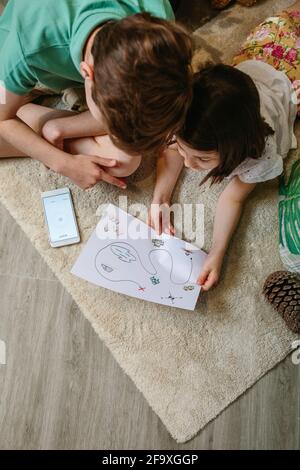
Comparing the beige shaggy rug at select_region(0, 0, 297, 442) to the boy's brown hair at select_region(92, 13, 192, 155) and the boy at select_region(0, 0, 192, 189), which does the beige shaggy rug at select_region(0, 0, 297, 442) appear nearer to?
the boy at select_region(0, 0, 192, 189)

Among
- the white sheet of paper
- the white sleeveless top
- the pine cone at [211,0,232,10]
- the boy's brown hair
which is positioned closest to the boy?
the boy's brown hair

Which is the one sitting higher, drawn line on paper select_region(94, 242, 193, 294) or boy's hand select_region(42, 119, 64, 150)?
boy's hand select_region(42, 119, 64, 150)

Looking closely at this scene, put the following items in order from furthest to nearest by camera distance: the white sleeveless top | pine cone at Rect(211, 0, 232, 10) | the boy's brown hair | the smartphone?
pine cone at Rect(211, 0, 232, 10) < the smartphone < the white sleeveless top < the boy's brown hair

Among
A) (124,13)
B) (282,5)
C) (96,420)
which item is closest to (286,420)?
(96,420)

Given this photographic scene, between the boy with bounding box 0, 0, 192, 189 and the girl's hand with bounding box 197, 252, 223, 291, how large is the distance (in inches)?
9.6

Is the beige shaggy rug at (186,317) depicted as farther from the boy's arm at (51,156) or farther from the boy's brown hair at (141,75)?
the boy's brown hair at (141,75)

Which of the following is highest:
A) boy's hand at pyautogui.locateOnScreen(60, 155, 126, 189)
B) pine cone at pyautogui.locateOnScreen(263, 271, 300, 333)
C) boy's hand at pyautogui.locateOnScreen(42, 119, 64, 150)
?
boy's hand at pyautogui.locateOnScreen(42, 119, 64, 150)

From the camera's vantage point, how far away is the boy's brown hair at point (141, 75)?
0.55 m

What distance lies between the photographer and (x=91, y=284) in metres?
0.92

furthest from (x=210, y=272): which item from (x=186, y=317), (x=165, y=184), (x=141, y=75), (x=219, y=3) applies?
(x=219, y=3)

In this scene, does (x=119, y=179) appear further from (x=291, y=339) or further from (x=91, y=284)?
(x=291, y=339)

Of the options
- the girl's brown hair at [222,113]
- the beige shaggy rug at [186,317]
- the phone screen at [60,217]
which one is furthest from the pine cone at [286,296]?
the phone screen at [60,217]

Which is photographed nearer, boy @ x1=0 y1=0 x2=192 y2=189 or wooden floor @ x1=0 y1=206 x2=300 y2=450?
boy @ x1=0 y1=0 x2=192 y2=189

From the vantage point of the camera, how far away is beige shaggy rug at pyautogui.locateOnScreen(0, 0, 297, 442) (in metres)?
0.89
